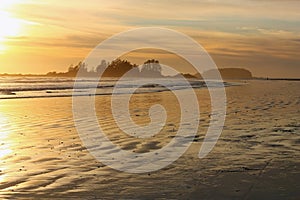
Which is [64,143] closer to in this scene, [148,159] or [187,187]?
[148,159]

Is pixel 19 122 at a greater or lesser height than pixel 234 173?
greater

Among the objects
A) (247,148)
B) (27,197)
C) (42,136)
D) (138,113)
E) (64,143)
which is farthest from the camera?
(138,113)

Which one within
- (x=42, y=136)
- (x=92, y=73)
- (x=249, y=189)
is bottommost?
(x=249, y=189)

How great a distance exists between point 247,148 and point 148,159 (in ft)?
9.90

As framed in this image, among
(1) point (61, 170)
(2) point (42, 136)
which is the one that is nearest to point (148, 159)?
(1) point (61, 170)

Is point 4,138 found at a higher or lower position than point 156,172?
higher

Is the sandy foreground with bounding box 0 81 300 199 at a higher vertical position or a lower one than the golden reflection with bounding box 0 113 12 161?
lower

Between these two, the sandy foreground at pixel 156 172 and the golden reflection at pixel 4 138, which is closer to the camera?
the sandy foreground at pixel 156 172

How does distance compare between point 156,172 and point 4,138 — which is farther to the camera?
point 4,138

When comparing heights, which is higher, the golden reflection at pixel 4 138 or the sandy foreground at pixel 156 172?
the golden reflection at pixel 4 138

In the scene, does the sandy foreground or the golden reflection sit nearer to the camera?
the sandy foreground

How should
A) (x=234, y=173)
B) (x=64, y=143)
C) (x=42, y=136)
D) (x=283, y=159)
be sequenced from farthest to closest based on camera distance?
(x=42, y=136) < (x=64, y=143) < (x=283, y=159) < (x=234, y=173)

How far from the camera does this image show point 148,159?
36.9ft

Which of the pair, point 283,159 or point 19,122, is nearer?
point 283,159
